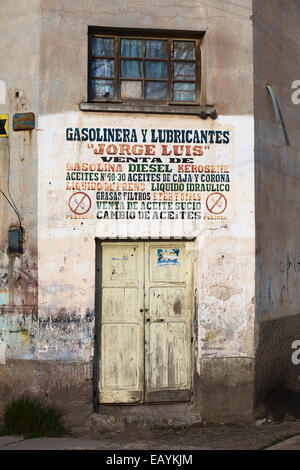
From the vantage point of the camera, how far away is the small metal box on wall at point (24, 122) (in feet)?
24.0

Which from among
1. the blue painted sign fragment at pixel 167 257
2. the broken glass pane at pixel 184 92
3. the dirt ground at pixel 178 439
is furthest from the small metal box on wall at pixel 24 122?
the dirt ground at pixel 178 439

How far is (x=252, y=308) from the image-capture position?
7.53 meters

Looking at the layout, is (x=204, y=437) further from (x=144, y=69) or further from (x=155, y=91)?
(x=144, y=69)

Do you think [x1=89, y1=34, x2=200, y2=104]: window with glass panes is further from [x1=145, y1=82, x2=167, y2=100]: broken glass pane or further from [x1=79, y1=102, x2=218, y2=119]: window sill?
[x1=79, y1=102, x2=218, y2=119]: window sill

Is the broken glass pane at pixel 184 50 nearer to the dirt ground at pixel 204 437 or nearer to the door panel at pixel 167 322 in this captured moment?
the door panel at pixel 167 322

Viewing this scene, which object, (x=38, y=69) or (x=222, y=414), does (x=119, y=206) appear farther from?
(x=222, y=414)

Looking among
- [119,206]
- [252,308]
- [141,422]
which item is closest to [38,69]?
[119,206]

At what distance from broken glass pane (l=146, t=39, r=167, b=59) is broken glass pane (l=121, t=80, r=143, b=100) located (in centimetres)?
43

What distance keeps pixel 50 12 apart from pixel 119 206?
2.65 meters

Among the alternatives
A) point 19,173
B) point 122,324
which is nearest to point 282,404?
point 122,324

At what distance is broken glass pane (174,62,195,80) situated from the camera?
7.70m

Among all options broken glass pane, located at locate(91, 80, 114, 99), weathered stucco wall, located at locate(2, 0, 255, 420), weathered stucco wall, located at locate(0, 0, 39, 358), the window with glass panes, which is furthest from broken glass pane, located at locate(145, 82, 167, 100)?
weathered stucco wall, located at locate(0, 0, 39, 358)

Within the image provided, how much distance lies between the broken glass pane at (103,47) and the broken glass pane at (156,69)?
20.1 inches
